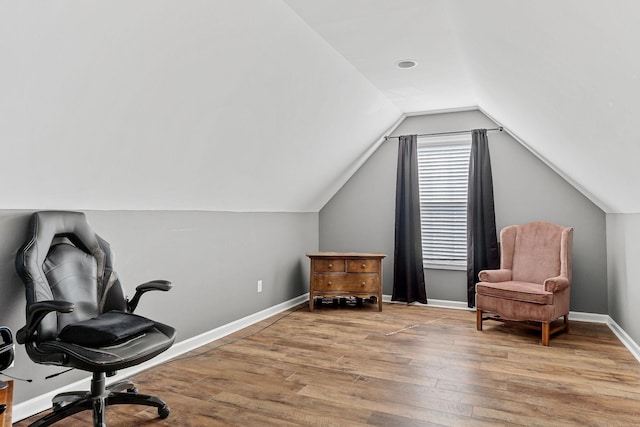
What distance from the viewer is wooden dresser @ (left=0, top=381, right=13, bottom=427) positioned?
4.38 feet

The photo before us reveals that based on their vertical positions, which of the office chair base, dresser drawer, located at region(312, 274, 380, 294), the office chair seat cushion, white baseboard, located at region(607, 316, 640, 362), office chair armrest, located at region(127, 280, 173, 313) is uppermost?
office chair armrest, located at region(127, 280, 173, 313)

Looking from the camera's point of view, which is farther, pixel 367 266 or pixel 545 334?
pixel 367 266

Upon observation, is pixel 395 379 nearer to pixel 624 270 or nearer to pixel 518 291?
pixel 518 291

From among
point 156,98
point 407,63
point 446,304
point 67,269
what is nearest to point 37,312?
point 67,269

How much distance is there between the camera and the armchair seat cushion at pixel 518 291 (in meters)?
3.69

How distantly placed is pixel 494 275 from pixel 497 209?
101cm

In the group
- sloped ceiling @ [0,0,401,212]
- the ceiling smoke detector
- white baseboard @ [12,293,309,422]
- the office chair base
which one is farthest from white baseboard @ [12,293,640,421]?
the ceiling smoke detector

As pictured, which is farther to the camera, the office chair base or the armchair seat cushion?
the armchair seat cushion

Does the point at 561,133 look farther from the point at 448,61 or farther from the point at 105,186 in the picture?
the point at 105,186

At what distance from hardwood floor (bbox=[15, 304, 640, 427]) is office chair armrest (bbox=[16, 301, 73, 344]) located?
0.60 m

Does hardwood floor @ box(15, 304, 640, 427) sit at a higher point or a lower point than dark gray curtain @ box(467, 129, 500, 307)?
lower

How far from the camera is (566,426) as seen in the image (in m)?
2.28

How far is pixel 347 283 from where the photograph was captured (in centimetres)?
495

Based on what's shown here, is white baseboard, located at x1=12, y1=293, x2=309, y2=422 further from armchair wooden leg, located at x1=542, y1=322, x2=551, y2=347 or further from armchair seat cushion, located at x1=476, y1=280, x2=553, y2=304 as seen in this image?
armchair wooden leg, located at x1=542, y1=322, x2=551, y2=347
